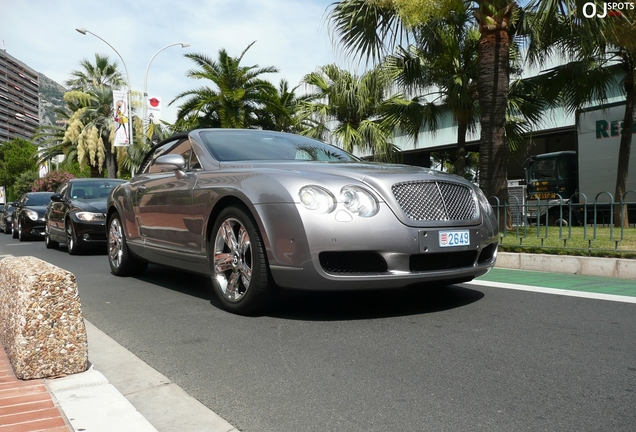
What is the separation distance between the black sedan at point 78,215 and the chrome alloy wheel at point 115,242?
3.59 meters

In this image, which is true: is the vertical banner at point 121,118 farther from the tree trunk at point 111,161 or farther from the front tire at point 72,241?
the front tire at point 72,241

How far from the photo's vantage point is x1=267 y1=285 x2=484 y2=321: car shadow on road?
179 inches

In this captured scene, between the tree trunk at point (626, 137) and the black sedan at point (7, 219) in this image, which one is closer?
the tree trunk at point (626, 137)

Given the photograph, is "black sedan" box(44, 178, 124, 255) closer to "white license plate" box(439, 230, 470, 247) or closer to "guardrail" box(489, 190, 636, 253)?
"guardrail" box(489, 190, 636, 253)

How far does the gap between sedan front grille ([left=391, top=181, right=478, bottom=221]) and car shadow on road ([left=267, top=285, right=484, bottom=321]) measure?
528 mm

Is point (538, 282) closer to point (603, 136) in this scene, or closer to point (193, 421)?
point (193, 421)

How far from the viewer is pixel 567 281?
21.6 ft

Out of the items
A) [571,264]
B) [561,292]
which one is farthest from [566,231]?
[561,292]

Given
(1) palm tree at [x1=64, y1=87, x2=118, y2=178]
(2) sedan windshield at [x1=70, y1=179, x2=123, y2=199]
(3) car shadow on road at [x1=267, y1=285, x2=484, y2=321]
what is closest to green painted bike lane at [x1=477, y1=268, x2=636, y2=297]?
(3) car shadow on road at [x1=267, y1=285, x2=484, y2=321]

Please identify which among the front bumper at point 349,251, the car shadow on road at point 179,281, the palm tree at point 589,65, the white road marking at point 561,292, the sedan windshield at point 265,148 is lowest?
the white road marking at point 561,292

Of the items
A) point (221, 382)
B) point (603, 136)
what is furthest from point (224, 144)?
point (603, 136)

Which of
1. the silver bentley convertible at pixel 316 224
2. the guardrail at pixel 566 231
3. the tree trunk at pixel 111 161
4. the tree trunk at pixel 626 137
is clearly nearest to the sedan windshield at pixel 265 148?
the silver bentley convertible at pixel 316 224

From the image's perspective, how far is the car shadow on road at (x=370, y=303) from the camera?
455 centimetres

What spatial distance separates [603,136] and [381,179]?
15.1 meters
